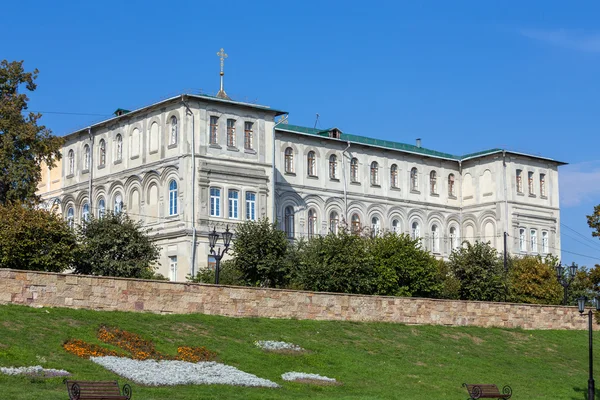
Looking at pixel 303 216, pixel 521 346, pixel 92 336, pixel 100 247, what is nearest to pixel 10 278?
pixel 92 336

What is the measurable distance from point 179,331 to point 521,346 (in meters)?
17.2

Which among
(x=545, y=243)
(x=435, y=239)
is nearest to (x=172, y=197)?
(x=435, y=239)

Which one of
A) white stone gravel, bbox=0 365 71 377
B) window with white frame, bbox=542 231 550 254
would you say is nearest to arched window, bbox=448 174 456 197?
A: window with white frame, bbox=542 231 550 254

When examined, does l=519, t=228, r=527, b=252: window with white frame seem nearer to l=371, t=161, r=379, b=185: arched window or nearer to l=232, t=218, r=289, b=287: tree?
l=371, t=161, r=379, b=185: arched window

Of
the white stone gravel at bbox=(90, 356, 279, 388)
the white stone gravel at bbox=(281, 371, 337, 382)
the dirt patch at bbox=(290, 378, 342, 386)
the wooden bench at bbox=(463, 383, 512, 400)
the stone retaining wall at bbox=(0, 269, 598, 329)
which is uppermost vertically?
the stone retaining wall at bbox=(0, 269, 598, 329)

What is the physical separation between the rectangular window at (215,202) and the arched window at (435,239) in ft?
73.5

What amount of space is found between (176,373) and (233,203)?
34.8 m

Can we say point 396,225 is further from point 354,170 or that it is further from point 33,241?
point 33,241

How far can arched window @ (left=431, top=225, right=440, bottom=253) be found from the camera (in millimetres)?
79562

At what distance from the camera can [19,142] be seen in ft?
182

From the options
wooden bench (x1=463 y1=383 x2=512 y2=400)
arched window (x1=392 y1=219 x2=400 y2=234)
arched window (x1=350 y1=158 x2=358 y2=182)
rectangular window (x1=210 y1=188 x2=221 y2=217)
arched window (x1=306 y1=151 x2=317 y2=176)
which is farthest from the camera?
arched window (x1=392 y1=219 x2=400 y2=234)

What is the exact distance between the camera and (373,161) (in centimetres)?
7650

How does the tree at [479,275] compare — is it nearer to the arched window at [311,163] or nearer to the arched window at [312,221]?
the arched window at [312,221]

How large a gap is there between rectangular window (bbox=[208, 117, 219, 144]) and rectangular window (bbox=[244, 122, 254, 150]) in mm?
2095
